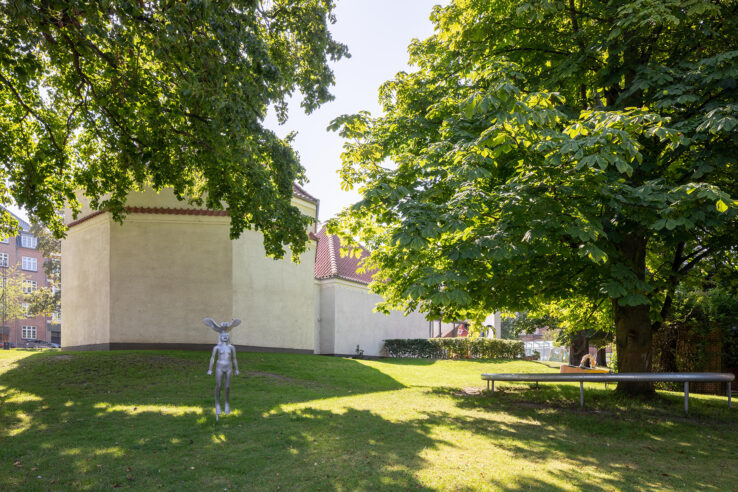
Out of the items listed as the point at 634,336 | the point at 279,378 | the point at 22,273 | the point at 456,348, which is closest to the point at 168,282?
the point at 279,378

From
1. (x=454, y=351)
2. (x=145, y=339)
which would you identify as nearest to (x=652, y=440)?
(x=145, y=339)

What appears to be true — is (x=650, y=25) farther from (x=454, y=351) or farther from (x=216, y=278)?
(x=454, y=351)

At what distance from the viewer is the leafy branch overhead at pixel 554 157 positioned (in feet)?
24.1

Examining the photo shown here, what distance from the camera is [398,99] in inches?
500

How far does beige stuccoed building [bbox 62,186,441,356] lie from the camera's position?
19375 mm

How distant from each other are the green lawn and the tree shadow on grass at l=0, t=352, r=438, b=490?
3 centimetres

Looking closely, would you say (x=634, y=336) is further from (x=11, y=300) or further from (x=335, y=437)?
(x=11, y=300)

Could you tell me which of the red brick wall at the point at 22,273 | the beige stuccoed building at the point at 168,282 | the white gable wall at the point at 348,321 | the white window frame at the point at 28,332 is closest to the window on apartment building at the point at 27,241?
the red brick wall at the point at 22,273

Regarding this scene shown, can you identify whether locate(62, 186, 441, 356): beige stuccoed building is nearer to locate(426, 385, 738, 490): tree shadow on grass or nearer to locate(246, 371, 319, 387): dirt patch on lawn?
Answer: locate(246, 371, 319, 387): dirt patch on lawn

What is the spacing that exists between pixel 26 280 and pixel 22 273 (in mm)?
2031

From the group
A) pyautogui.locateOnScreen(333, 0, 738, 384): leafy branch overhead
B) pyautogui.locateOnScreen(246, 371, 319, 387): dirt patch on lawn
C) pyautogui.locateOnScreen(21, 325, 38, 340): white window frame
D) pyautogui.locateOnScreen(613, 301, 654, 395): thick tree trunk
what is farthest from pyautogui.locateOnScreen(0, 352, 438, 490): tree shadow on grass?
pyautogui.locateOnScreen(21, 325, 38, 340): white window frame

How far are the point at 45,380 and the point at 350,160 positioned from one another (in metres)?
10.4

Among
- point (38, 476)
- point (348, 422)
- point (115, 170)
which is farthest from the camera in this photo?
point (115, 170)

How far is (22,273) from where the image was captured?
→ 2630 inches
